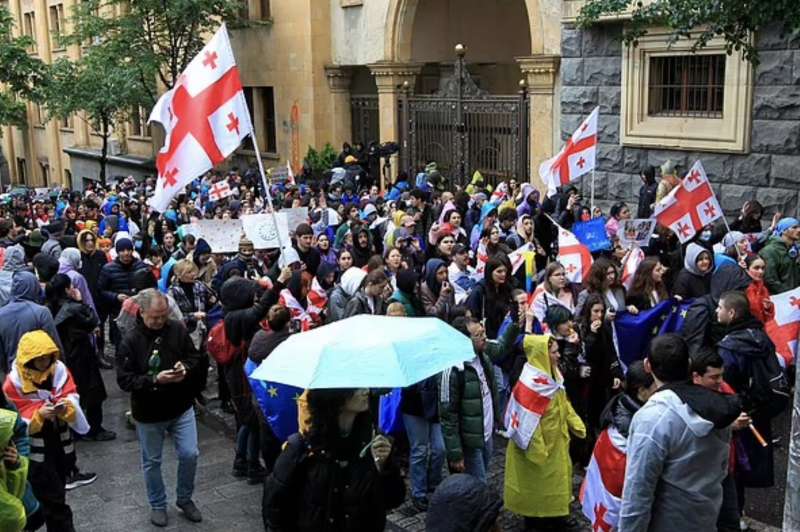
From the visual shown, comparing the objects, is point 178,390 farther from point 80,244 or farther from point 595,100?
point 595,100

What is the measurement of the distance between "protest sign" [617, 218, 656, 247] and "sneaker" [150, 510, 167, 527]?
18.9ft

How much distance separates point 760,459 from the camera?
5.81 m

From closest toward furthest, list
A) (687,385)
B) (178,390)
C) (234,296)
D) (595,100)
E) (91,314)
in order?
1. (687,385)
2. (178,390)
3. (234,296)
4. (91,314)
5. (595,100)

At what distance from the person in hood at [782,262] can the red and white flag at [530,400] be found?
3712 millimetres

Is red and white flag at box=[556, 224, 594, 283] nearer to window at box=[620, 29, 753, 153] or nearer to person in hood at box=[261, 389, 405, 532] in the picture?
person in hood at box=[261, 389, 405, 532]

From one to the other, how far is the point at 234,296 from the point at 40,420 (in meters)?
1.94

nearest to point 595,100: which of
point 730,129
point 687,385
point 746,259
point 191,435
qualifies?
point 730,129

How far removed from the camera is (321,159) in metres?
23.2

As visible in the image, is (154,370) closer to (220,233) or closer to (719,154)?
(220,233)

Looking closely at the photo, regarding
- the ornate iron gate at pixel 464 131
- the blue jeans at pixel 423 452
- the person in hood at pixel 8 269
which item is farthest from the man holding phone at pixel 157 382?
the ornate iron gate at pixel 464 131

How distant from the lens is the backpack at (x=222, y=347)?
25.1 ft

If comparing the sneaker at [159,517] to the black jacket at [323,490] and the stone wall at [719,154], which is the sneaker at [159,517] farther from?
the stone wall at [719,154]

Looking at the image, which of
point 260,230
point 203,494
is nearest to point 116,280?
point 260,230

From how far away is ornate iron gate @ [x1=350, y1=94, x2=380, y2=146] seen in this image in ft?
78.6
